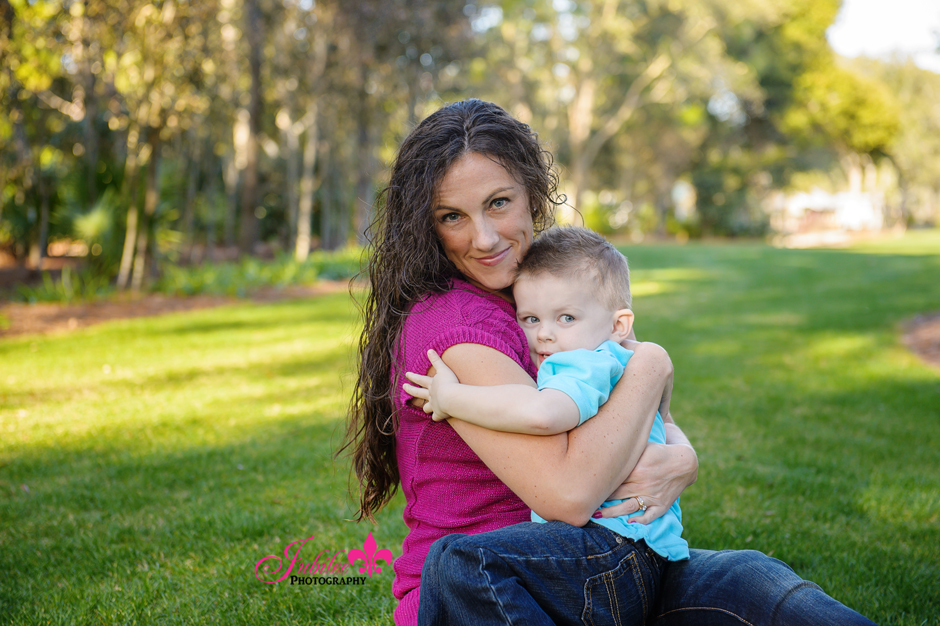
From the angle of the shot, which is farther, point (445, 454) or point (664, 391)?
point (664, 391)

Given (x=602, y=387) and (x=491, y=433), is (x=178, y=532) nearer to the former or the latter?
(x=491, y=433)

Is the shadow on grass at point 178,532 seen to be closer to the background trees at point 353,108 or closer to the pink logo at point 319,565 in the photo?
the pink logo at point 319,565

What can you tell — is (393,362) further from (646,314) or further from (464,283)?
(646,314)

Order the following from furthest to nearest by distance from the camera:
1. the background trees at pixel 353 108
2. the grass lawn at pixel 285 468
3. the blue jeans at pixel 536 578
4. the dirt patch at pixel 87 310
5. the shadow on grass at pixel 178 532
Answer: the background trees at pixel 353 108, the dirt patch at pixel 87 310, the grass lawn at pixel 285 468, the shadow on grass at pixel 178 532, the blue jeans at pixel 536 578

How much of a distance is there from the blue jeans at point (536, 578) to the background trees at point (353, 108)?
1.40 m

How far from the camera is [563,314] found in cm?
188

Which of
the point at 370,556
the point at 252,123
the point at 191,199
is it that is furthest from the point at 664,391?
the point at 191,199

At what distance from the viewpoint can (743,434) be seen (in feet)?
16.4

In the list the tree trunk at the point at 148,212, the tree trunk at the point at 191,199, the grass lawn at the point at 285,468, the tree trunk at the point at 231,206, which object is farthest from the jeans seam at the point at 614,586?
the tree trunk at the point at 231,206

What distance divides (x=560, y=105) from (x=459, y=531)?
3399cm

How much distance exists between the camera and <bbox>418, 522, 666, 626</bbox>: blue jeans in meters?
1.51

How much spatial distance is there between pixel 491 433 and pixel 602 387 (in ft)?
0.93

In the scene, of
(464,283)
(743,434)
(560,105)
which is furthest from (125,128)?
(560,105)

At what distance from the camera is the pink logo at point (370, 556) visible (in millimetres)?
3145
